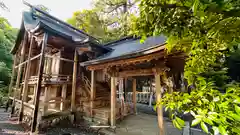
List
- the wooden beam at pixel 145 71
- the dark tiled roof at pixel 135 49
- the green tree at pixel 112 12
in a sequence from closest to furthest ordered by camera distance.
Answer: the dark tiled roof at pixel 135 49 < the wooden beam at pixel 145 71 < the green tree at pixel 112 12

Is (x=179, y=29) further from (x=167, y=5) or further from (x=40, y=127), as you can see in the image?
(x=40, y=127)

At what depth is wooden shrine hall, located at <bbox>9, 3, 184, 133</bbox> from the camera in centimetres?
423

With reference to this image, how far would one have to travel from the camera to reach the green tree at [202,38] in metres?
0.87

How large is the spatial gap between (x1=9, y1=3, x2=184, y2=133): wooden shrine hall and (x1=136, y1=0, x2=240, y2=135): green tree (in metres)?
1.83

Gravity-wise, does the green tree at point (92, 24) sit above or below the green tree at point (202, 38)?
above

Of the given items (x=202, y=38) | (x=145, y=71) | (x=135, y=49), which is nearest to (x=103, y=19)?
(x=135, y=49)

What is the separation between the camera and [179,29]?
1.34 metres

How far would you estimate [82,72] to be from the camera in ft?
28.5

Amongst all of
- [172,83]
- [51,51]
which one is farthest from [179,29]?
[51,51]

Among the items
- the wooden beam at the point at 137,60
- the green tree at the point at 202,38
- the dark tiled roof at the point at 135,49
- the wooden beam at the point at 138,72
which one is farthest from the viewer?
the wooden beam at the point at 138,72

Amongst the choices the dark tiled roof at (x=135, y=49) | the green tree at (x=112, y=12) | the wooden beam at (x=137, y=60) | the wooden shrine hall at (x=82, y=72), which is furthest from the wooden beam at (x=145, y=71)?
the green tree at (x=112, y=12)

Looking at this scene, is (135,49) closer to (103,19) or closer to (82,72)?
(82,72)

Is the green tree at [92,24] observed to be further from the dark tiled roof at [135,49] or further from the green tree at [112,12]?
the dark tiled roof at [135,49]

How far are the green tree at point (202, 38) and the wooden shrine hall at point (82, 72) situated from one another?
183cm
